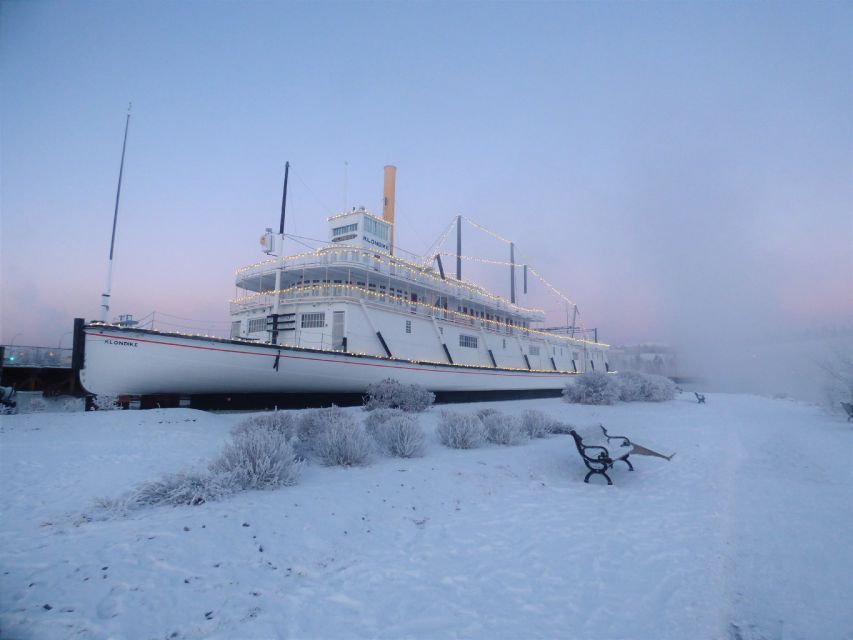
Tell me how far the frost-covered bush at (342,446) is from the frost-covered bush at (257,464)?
0.89 metres

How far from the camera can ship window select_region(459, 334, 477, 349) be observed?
78.7ft

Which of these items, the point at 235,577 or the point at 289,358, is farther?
the point at 289,358

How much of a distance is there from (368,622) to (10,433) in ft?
35.5

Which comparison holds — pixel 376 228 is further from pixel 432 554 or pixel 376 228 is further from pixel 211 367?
pixel 432 554

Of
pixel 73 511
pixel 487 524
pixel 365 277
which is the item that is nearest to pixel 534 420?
pixel 487 524

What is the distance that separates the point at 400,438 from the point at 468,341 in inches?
659

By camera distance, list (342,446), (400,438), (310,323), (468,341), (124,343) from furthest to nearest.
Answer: (468,341) → (310,323) → (124,343) → (400,438) → (342,446)

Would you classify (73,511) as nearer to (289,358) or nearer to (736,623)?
(736,623)

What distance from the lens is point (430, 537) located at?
4.52m

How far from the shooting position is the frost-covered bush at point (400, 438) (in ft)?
26.2

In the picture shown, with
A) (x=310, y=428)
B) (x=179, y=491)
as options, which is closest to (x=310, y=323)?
(x=310, y=428)

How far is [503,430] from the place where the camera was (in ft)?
30.9

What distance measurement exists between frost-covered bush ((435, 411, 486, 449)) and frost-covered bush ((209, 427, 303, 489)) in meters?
3.70

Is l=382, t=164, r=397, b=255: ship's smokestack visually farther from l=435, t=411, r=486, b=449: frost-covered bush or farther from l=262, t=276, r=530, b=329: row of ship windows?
l=435, t=411, r=486, b=449: frost-covered bush
